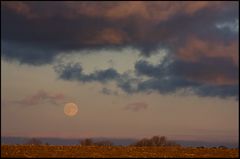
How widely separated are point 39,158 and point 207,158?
13.1m

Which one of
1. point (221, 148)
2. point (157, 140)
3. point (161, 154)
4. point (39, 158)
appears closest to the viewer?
point (39, 158)

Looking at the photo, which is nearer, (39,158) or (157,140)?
(39,158)

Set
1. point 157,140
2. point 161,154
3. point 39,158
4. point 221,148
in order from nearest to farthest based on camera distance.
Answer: point 39,158 → point 161,154 → point 221,148 → point 157,140

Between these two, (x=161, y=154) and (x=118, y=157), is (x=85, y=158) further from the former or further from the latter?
(x=161, y=154)

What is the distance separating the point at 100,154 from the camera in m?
44.0

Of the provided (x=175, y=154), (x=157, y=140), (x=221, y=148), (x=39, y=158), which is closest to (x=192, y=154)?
(x=175, y=154)

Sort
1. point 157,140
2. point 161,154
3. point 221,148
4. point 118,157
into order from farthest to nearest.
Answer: point 157,140 → point 221,148 → point 161,154 → point 118,157

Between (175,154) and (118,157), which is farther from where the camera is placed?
(175,154)

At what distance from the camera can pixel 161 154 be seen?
1811 inches

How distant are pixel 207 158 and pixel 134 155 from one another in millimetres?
5851

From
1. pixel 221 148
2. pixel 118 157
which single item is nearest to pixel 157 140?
pixel 221 148

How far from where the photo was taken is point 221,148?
54719 millimetres

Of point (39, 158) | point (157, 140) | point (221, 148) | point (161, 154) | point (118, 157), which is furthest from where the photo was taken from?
point (157, 140)

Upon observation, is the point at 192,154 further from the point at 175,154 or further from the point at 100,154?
the point at 100,154
